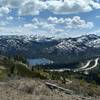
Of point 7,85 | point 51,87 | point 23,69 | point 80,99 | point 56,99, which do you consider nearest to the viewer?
point 56,99

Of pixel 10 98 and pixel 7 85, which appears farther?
pixel 7 85

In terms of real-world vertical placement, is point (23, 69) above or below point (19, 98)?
below

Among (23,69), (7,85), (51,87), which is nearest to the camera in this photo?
(7,85)

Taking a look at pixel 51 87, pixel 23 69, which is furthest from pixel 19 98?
pixel 23 69

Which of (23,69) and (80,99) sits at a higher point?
(80,99)

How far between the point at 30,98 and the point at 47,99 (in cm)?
99

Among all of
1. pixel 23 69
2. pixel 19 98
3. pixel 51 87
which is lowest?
pixel 23 69

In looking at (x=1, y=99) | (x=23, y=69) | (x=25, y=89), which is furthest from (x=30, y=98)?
(x=23, y=69)

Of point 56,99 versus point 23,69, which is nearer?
point 56,99

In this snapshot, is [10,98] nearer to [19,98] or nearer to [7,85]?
[19,98]

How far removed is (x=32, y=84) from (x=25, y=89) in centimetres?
112

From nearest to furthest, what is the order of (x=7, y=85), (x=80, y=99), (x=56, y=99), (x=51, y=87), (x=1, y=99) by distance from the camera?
(x=1, y=99)
(x=56, y=99)
(x=80, y=99)
(x=7, y=85)
(x=51, y=87)

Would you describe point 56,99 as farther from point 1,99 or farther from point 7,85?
point 7,85

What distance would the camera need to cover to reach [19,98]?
18.4 m
